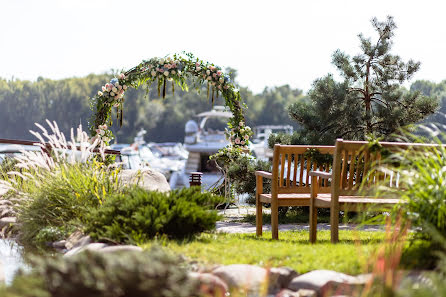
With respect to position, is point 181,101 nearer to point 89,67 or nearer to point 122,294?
point 89,67

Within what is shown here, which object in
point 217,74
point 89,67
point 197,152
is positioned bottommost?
point 197,152

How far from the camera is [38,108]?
259 ft

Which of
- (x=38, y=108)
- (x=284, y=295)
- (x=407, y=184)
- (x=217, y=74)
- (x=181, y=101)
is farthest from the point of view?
(x=181, y=101)

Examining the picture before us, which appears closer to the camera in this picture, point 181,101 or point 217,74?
point 217,74

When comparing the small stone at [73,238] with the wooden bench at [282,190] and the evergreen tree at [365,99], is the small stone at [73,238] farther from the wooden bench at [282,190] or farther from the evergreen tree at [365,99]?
the evergreen tree at [365,99]

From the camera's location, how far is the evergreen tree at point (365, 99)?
1066 cm

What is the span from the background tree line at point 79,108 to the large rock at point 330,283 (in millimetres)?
71397

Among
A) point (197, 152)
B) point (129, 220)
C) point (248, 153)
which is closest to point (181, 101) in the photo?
point (197, 152)

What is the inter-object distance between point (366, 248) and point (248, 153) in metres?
5.98

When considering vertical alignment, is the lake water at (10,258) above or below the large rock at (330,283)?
below

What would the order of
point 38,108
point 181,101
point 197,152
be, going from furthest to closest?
1. point 181,101
2. point 38,108
3. point 197,152

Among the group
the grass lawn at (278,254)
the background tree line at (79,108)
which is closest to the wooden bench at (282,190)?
the grass lawn at (278,254)

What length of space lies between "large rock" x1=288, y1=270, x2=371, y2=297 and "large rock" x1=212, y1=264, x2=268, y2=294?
0.22m

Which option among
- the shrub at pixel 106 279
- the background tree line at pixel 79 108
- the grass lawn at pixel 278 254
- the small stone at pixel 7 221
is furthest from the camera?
the background tree line at pixel 79 108
